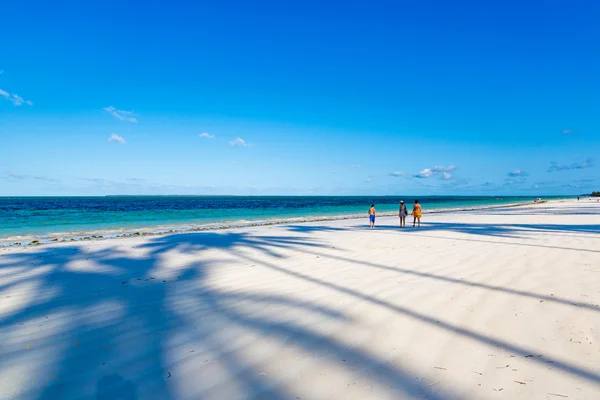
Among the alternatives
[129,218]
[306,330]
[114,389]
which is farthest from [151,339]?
[129,218]

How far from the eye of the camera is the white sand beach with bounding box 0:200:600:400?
9.25ft

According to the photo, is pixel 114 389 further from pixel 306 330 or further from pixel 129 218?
pixel 129 218

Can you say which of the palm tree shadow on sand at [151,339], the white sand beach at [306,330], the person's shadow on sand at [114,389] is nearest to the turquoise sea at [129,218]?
the palm tree shadow on sand at [151,339]

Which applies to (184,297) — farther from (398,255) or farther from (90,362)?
(398,255)

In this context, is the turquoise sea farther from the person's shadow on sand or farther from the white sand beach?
the person's shadow on sand

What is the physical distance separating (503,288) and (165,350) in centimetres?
516

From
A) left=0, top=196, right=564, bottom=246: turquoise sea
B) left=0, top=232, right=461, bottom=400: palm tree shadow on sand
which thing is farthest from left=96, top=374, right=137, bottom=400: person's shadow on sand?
left=0, top=196, right=564, bottom=246: turquoise sea

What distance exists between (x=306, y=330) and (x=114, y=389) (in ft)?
6.54

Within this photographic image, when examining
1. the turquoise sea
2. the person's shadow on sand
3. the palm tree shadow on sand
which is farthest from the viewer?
the turquoise sea

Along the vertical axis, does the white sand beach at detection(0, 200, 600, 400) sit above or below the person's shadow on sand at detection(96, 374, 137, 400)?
above

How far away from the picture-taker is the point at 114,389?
279cm

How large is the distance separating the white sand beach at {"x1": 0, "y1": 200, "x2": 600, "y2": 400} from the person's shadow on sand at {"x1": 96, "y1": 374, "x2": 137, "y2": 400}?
0.01 metres

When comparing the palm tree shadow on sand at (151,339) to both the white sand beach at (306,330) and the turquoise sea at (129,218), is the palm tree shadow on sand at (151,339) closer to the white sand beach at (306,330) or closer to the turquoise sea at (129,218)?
the white sand beach at (306,330)

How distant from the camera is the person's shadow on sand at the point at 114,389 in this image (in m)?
2.69
